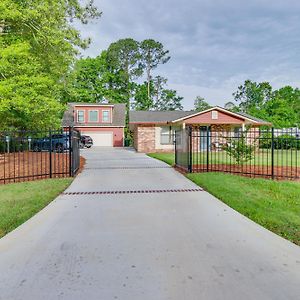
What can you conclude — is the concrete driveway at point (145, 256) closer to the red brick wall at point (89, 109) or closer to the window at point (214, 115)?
the window at point (214, 115)

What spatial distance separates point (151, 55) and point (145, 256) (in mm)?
46656

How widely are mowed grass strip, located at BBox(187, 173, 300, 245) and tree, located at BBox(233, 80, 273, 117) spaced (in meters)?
48.9

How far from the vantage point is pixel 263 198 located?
619 cm

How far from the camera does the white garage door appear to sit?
3424 cm

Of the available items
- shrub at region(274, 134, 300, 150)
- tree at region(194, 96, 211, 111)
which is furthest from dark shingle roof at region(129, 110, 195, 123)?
tree at region(194, 96, 211, 111)

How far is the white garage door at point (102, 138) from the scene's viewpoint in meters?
34.2

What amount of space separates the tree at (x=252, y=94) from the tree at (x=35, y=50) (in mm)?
44552

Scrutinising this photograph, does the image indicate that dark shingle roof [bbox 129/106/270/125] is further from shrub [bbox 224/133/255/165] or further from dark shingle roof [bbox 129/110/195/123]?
shrub [bbox 224/133/255/165]

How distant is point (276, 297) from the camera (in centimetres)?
245

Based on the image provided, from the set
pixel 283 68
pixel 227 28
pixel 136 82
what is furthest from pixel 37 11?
pixel 136 82

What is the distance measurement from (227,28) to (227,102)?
46.6 m

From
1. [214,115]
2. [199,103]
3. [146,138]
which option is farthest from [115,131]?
[199,103]

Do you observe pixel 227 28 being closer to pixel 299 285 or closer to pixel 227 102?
pixel 299 285

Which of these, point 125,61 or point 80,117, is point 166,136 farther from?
point 125,61
